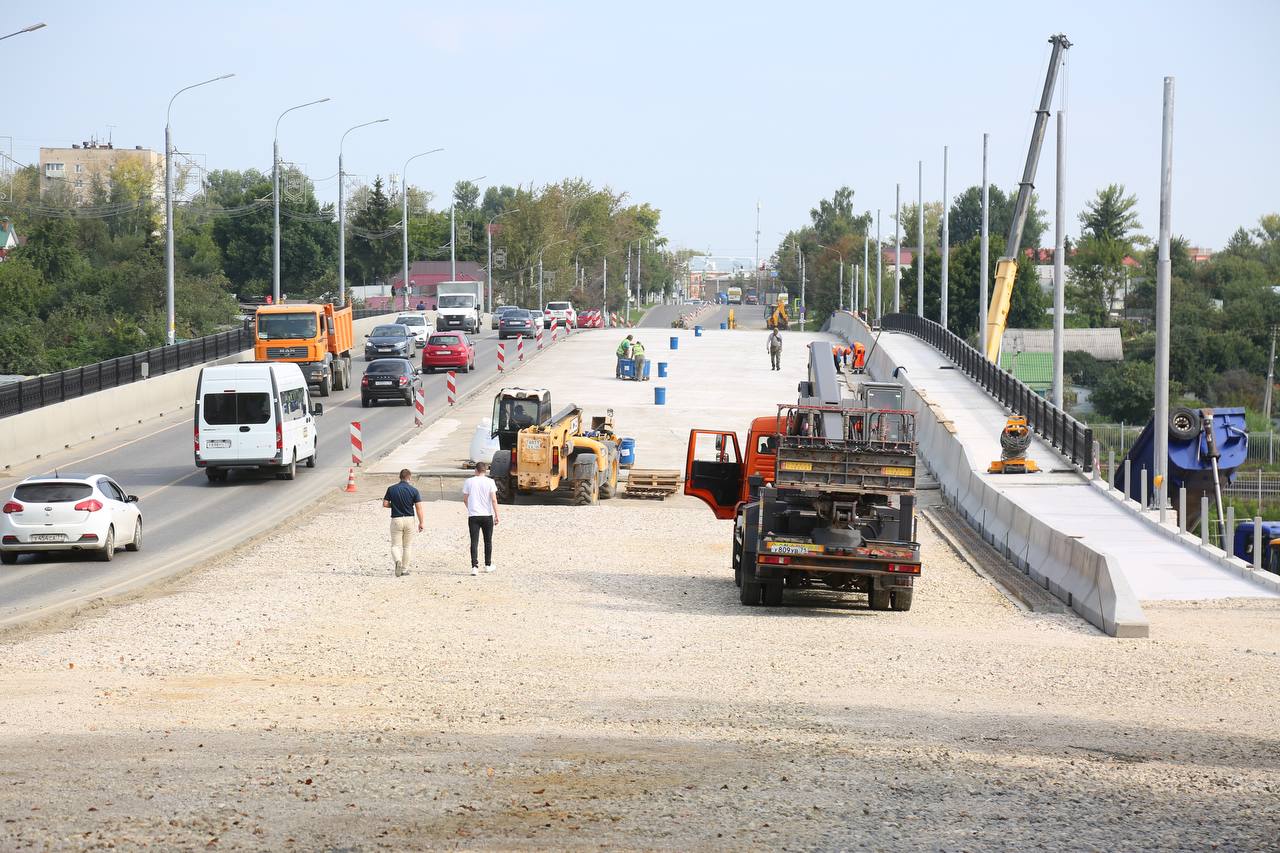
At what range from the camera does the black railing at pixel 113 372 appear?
129ft

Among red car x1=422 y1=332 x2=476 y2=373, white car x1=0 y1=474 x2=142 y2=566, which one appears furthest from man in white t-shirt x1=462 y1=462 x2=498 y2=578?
red car x1=422 y1=332 x2=476 y2=373

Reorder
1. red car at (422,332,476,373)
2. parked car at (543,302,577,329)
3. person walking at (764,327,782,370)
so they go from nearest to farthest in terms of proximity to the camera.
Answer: red car at (422,332,476,373), person walking at (764,327,782,370), parked car at (543,302,577,329)

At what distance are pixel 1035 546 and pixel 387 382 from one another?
97.0 feet

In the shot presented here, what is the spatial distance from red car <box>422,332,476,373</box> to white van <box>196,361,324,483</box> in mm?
25689

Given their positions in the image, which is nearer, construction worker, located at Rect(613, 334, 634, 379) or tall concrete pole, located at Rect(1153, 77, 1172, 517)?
tall concrete pole, located at Rect(1153, 77, 1172, 517)

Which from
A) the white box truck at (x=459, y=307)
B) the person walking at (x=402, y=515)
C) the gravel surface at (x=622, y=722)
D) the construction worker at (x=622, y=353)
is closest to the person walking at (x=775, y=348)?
the construction worker at (x=622, y=353)

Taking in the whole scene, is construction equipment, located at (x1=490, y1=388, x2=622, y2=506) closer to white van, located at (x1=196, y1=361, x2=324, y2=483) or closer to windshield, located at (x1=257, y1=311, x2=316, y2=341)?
white van, located at (x1=196, y1=361, x2=324, y2=483)

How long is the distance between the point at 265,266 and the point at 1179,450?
109983 millimetres

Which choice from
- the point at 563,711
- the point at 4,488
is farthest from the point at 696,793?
the point at 4,488

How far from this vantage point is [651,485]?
36.0m

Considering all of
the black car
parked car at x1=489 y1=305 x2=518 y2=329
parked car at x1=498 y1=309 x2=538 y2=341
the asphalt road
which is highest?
parked car at x1=489 y1=305 x2=518 y2=329

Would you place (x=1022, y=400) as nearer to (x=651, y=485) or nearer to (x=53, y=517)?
(x=651, y=485)

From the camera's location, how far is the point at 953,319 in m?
132

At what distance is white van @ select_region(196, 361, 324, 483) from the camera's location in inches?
1350
